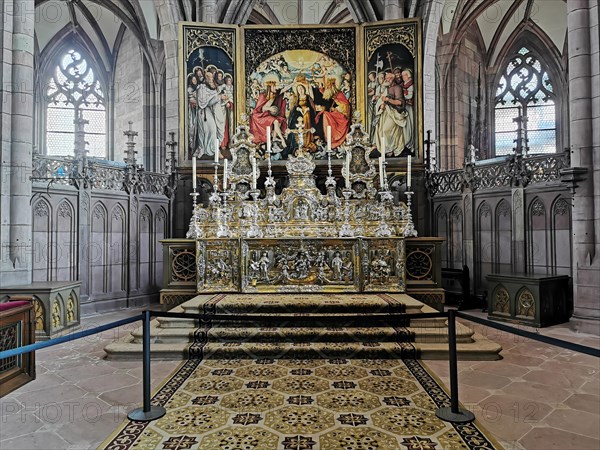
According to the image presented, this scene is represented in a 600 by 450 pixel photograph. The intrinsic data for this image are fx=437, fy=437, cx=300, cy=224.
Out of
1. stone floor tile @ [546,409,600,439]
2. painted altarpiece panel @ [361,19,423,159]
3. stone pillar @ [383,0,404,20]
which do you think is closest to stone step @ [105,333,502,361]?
stone floor tile @ [546,409,600,439]

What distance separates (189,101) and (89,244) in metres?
3.94

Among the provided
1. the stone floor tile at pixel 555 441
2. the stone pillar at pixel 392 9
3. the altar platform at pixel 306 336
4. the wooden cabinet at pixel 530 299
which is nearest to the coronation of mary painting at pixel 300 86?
the stone pillar at pixel 392 9

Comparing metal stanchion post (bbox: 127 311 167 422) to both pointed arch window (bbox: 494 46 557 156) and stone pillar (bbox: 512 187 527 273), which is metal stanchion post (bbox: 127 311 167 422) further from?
pointed arch window (bbox: 494 46 557 156)

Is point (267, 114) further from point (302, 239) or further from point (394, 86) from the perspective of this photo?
point (302, 239)

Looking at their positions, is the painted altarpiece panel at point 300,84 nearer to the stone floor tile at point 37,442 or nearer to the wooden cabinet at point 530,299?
the wooden cabinet at point 530,299

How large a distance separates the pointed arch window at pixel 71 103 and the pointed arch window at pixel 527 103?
16358mm

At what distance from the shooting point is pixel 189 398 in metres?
4.50

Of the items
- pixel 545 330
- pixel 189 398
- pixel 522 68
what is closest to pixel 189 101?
pixel 189 398

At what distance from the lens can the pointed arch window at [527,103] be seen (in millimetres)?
17484

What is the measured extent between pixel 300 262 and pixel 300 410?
3780 millimetres

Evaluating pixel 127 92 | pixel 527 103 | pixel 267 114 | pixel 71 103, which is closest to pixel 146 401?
pixel 267 114

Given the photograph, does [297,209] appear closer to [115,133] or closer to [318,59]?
[318,59]

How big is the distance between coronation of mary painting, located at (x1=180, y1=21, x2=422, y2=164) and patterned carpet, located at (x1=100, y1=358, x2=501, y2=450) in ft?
16.5

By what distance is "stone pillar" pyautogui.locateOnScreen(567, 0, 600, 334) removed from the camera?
7.45 m
